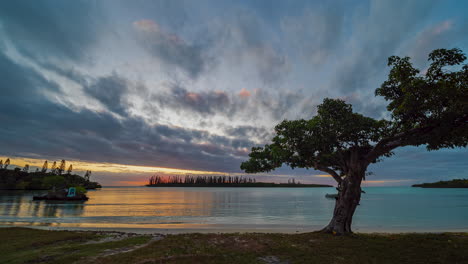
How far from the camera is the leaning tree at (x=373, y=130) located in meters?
12.0

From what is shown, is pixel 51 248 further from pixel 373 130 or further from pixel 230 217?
pixel 230 217

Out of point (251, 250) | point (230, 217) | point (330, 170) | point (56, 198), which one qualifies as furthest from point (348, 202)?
point (56, 198)

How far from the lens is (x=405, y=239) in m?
16.6

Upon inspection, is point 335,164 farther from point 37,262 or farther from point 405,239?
point 37,262

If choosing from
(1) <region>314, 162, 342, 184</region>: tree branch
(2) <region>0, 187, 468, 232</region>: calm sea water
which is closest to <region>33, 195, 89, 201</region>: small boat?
(2) <region>0, 187, 468, 232</region>: calm sea water

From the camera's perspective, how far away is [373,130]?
17609 millimetres

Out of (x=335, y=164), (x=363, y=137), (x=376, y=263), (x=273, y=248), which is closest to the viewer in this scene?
(x=376, y=263)

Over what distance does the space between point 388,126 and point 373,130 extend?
1.04 meters

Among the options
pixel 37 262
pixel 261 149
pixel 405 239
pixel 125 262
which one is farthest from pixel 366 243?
pixel 37 262

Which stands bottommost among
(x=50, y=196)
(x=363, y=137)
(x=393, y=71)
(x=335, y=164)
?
(x=50, y=196)

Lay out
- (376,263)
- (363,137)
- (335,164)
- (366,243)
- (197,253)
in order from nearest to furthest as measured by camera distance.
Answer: (376,263)
(197,253)
(366,243)
(363,137)
(335,164)

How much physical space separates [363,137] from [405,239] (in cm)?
755

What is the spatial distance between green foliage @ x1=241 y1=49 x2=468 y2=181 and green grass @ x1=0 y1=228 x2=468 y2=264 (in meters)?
5.95

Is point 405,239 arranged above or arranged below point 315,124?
below
